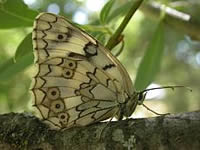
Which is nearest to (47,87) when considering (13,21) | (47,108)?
(47,108)

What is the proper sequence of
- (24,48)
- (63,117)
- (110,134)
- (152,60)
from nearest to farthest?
(110,134) → (63,117) → (24,48) → (152,60)

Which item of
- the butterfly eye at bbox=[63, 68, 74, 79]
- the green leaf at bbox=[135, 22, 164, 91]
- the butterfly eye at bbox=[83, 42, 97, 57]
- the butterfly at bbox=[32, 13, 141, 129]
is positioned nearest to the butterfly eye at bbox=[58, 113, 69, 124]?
the butterfly at bbox=[32, 13, 141, 129]

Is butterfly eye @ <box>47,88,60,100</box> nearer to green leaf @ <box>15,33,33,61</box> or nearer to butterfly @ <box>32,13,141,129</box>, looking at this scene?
butterfly @ <box>32,13,141,129</box>

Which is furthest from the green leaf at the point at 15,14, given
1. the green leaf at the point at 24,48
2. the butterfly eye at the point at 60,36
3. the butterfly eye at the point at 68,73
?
the butterfly eye at the point at 68,73

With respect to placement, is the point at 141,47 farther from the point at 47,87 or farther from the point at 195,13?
the point at 47,87

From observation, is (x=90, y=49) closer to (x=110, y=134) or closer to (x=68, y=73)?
(x=68, y=73)

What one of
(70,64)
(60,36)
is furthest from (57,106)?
(60,36)

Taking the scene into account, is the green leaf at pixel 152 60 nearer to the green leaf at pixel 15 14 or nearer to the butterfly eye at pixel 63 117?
the green leaf at pixel 15 14
